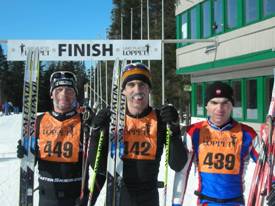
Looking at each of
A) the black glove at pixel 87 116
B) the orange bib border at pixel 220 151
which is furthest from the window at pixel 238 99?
the orange bib border at pixel 220 151

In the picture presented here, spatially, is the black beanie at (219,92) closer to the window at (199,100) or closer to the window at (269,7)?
the window at (269,7)

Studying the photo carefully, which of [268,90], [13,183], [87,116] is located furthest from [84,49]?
[87,116]

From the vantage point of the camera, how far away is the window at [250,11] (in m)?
16.2

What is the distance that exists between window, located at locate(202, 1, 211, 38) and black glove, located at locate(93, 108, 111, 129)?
57.1 ft

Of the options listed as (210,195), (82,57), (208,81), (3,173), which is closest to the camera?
(210,195)

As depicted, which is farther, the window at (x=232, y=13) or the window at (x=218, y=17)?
the window at (x=218, y=17)

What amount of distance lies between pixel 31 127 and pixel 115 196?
125 centimetres

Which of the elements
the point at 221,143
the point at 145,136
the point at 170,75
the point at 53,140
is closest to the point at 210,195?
the point at 221,143

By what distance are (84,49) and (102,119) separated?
330 inches

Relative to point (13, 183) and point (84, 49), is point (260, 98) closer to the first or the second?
point (84, 49)

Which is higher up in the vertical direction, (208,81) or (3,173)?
(208,81)

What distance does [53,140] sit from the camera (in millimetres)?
3787

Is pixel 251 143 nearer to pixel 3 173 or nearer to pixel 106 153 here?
pixel 106 153

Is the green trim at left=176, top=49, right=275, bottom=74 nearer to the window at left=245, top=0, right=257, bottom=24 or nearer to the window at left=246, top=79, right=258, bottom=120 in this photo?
the window at left=246, top=79, right=258, bottom=120
